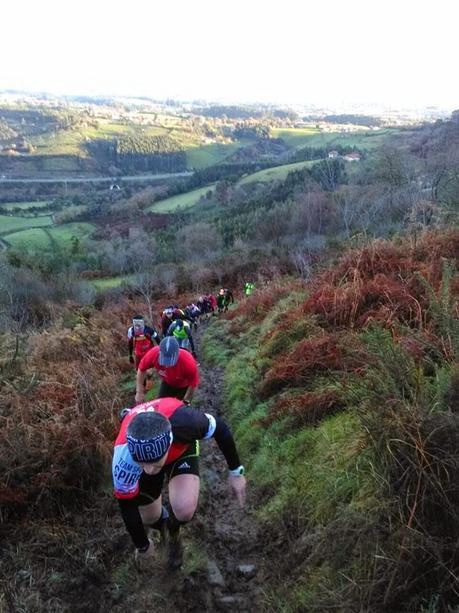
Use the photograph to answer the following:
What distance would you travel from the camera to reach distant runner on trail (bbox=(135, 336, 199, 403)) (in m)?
5.93

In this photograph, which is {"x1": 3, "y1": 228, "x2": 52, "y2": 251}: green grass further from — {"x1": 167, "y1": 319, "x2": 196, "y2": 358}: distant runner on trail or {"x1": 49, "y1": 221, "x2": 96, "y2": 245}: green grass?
{"x1": 167, "y1": 319, "x2": 196, "y2": 358}: distant runner on trail

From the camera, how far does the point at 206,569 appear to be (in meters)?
4.58

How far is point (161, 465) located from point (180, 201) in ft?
349

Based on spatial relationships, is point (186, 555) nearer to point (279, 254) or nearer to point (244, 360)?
point (244, 360)

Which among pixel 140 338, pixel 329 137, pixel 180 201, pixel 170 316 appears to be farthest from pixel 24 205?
pixel 140 338

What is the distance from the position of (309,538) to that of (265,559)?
0.63 meters

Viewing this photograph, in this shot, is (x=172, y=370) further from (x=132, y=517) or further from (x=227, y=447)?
(x=132, y=517)

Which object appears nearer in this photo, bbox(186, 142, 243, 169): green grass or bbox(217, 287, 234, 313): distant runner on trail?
bbox(217, 287, 234, 313): distant runner on trail

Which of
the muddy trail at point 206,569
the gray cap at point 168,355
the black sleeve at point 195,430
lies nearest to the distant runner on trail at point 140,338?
the gray cap at point 168,355

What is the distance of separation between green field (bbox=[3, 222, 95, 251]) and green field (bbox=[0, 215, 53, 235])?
3715 mm

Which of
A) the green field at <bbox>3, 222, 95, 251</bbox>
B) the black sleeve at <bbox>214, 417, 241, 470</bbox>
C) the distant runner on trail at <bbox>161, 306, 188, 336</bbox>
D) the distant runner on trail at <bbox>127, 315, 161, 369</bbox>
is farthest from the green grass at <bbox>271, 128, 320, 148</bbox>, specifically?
the black sleeve at <bbox>214, 417, 241, 470</bbox>

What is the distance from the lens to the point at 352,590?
3365mm

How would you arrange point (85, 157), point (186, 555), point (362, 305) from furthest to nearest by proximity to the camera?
point (85, 157) → point (362, 305) → point (186, 555)

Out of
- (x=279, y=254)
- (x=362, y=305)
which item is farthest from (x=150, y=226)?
(x=362, y=305)
